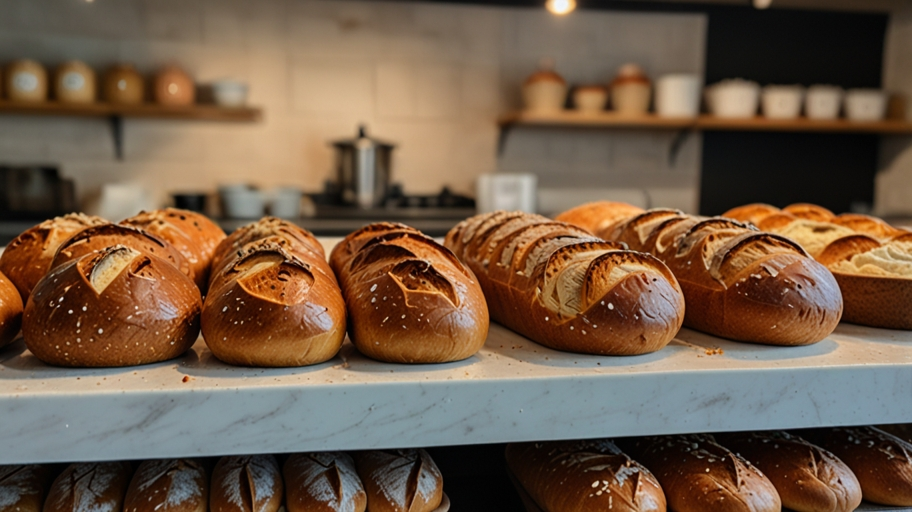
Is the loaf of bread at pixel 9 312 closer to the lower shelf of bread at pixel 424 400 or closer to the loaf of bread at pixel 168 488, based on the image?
the lower shelf of bread at pixel 424 400

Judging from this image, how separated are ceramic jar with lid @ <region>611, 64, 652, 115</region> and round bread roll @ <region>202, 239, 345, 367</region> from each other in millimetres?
3451

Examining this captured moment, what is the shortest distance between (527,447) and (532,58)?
11.4 feet

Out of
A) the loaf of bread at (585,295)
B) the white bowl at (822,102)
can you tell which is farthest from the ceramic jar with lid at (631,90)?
the loaf of bread at (585,295)

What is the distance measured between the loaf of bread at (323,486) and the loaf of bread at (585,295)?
0.38 metres

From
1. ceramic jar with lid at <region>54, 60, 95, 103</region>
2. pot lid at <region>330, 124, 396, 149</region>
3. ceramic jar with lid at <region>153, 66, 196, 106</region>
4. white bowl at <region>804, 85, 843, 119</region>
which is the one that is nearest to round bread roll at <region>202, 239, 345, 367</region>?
pot lid at <region>330, 124, 396, 149</region>

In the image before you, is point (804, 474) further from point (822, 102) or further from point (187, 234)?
point (822, 102)

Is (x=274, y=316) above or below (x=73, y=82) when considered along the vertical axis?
below

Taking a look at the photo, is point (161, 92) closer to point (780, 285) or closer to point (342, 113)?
point (342, 113)

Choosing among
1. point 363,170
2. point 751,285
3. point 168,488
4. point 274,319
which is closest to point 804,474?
point 751,285

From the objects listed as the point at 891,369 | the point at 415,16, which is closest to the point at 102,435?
the point at 891,369

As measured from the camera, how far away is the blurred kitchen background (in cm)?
387

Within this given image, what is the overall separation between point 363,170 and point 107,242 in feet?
8.85

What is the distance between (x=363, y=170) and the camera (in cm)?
382

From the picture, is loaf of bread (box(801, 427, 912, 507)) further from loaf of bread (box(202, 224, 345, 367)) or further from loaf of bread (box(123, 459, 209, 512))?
loaf of bread (box(123, 459, 209, 512))
